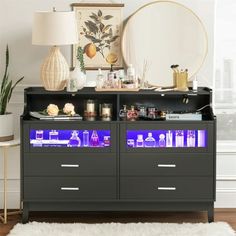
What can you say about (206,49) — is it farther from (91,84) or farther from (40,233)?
(40,233)

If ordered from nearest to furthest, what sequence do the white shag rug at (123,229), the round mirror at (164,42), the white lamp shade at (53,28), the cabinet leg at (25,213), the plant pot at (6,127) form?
the white shag rug at (123,229), the white lamp shade at (53,28), the cabinet leg at (25,213), the plant pot at (6,127), the round mirror at (164,42)

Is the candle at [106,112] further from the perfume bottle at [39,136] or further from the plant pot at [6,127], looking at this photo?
the plant pot at [6,127]

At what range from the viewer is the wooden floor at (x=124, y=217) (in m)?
4.79

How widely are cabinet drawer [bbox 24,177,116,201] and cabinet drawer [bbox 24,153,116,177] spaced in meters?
0.04

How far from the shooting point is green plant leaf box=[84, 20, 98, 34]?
16.3 ft

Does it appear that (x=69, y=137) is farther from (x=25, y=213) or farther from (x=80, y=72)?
(x=25, y=213)

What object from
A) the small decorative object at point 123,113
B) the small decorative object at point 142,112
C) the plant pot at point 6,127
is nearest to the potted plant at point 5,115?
the plant pot at point 6,127

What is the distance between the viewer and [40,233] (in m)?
4.40

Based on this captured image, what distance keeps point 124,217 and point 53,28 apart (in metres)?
1.49

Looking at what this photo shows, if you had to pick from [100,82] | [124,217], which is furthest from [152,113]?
[124,217]

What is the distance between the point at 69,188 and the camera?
4609mm

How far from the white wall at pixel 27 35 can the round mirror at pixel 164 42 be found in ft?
0.29

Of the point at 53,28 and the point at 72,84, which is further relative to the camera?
the point at 72,84

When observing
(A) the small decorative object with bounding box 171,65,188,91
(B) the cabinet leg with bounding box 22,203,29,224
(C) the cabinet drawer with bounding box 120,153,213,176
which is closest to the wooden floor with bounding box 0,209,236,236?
(B) the cabinet leg with bounding box 22,203,29,224
